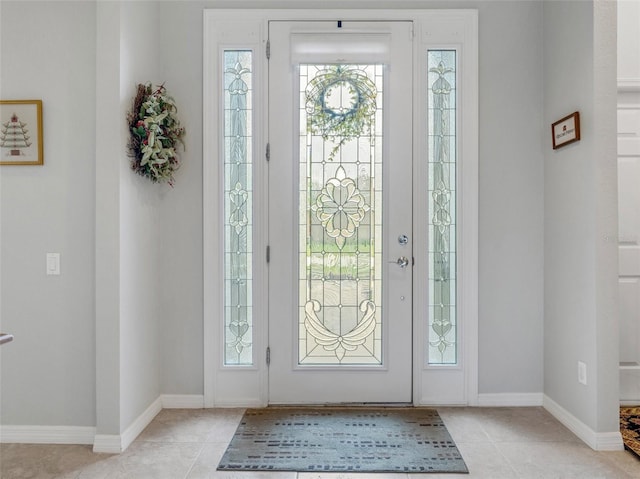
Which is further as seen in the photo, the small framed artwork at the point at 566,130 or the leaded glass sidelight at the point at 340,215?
the leaded glass sidelight at the point at 340,215

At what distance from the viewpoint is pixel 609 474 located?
2.21 metres

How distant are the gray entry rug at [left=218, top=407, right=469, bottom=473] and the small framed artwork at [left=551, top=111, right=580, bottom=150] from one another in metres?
1.83

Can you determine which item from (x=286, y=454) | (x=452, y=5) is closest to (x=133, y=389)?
(x=286, y=454)

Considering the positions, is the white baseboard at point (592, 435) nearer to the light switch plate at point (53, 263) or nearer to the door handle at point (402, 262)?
the door handle at point (402, 262)

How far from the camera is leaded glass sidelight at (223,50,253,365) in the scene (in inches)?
120

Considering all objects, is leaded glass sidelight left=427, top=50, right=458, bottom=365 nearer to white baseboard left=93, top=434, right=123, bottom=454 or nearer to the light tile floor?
the light tile floor

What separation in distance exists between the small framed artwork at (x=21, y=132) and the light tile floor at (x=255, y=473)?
5.24ft

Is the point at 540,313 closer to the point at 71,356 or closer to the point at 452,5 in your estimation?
the point at 452,5

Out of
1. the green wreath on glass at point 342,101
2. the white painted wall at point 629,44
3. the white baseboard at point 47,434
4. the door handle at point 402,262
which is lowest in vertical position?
the white baseboard at point 47,434

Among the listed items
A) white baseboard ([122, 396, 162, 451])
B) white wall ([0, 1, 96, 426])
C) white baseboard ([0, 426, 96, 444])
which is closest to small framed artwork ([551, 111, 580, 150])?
white wall ([0, 1, 96, 426])

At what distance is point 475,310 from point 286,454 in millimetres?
1502

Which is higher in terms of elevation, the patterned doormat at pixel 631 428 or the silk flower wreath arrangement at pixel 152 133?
the silk flower wreath arrangement at pixel 152 133

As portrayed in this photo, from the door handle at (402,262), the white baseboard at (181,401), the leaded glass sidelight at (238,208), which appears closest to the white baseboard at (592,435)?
the door handle at (402,262)

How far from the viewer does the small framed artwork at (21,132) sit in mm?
2559
